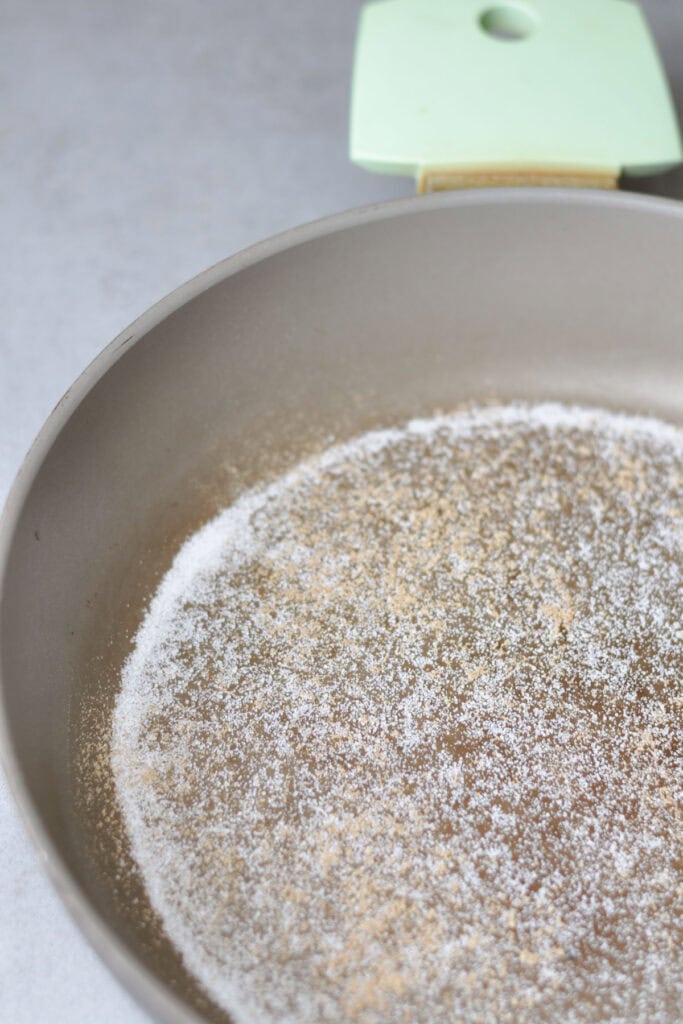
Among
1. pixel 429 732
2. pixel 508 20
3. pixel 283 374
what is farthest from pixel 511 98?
pixel 429 732

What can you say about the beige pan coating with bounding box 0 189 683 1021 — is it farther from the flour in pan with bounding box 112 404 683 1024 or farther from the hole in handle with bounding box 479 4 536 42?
the hole in handle with bounding box 479 4 536 42

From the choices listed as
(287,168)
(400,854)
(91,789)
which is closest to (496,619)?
(400,854)

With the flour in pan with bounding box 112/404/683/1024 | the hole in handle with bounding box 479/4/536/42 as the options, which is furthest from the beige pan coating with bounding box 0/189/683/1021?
the hole in handle with bounding box 479/4/536/42

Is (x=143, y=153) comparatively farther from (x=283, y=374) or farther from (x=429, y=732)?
(x=429, y=732)

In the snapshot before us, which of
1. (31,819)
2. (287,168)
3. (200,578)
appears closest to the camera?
(31,819)

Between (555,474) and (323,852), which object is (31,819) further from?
(555,474)

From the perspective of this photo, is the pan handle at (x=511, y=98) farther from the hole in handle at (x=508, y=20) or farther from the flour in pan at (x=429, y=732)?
the flour in pan at (x=429, y=732)

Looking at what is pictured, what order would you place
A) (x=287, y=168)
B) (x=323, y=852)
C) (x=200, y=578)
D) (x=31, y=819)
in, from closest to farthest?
1. (x=31, y=819)
2. (x=323, y=852)
3. (x=200, y=578)
4. (x=287, y=168)
